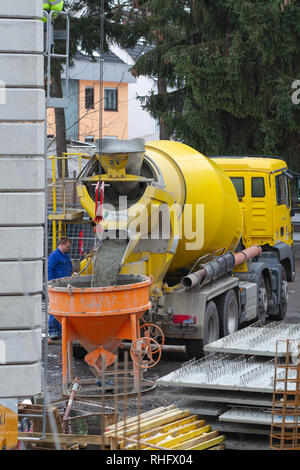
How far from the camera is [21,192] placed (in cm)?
617

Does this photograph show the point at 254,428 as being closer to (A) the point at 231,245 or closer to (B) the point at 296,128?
(A) the point at 231,245

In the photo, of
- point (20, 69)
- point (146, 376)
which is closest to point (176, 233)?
point (146, 376)

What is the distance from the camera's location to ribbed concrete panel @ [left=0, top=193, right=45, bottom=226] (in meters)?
6.12

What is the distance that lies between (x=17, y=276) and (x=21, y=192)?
0.64m

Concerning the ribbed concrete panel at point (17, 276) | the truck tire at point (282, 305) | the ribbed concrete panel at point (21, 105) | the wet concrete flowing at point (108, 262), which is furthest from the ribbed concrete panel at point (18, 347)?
the truck tire at point (282, 305)

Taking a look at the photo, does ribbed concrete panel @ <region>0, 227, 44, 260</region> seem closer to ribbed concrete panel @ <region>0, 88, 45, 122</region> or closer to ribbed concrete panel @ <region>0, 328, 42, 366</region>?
ribbed concrete panel @ <region>0, 328, 42, 366</region>

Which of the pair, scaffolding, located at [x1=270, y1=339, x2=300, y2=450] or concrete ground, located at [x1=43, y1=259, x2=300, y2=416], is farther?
concrete ground, located at [x1=43, y1=259, x2=300, y2=416]

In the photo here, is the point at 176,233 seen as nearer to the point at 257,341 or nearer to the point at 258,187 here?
the point at 257,341

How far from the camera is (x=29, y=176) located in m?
6.16

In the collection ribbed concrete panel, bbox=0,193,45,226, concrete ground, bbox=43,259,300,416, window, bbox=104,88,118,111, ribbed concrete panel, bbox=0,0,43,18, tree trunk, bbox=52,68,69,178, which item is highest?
window, bbox=104,88,118,111

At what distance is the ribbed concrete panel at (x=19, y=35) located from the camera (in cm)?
595

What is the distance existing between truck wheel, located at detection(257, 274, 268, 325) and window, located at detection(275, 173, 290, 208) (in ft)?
5.32

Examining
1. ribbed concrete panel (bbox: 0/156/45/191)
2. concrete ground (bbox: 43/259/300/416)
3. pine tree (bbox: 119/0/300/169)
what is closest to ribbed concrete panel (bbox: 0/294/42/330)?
ribbed concrete panel (bbox: 0/156/45/191)

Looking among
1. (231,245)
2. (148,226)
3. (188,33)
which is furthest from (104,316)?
(188,33)
